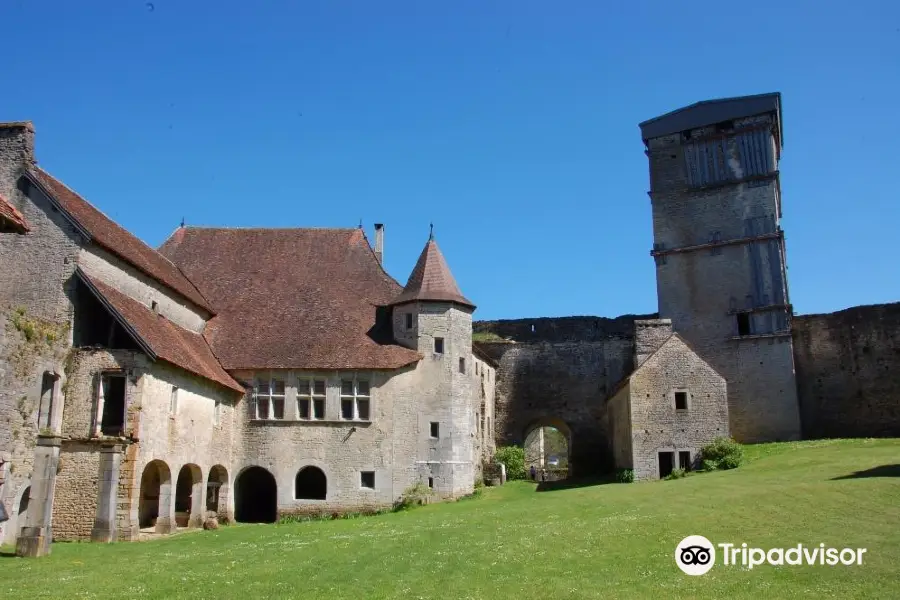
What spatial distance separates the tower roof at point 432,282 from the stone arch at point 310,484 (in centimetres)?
753

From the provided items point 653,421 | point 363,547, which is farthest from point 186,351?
point 653,421

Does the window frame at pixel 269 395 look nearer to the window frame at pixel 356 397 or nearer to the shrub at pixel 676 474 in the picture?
the window frame at pixel 356 397

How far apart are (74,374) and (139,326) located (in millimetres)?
2265

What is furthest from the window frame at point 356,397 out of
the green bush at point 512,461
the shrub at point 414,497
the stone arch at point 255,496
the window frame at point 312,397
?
the green bush at point 512,461

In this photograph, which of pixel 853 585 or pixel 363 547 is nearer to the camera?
pixel 853 585

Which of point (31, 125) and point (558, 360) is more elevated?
point (31, 125)

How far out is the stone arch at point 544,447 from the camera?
133 feet

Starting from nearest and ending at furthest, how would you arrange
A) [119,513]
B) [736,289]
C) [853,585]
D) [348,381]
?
[853,585] → [119,513] → [348,381] → [736,289]

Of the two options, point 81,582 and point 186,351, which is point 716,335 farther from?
point 81,582

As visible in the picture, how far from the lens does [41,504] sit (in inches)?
741

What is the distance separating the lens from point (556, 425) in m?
41.5

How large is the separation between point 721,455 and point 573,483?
21.3ft

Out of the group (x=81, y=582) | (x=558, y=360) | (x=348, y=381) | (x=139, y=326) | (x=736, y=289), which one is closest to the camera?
(x=81, y=582)

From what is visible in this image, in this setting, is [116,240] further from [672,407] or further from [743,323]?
[743,323]
